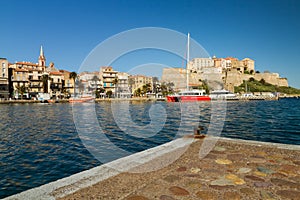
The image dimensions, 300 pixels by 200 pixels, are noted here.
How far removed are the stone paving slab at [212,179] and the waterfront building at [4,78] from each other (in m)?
87.4

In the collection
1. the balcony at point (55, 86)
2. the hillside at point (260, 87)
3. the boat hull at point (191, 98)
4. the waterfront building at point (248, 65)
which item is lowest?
the boat hull at point (191, 98)

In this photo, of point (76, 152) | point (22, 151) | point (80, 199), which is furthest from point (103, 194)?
point (22, 151)

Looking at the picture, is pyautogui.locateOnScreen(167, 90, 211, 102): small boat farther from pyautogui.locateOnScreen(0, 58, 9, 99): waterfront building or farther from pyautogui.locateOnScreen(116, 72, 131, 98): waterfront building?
pyautogui.locateOnScreen(0, 58, 9, 99): waterfront building

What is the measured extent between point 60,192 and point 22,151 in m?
7.27

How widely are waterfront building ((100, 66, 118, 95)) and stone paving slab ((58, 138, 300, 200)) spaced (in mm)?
91916

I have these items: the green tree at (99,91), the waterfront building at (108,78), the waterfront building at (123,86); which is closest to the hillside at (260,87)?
the waterfront building at (123,86)

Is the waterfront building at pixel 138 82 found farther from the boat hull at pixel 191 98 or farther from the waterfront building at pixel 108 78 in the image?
the boat hull at pixel 191 98

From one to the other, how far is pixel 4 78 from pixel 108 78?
39445mm

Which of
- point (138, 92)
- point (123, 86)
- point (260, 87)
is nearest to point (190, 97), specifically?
point (138, 92)

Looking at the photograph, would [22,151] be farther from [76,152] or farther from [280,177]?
[280,177]

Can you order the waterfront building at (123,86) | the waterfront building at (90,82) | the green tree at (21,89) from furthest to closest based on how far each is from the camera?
the waterfront building at (123,86) < the waterfront building at (90,82) < the green tree at (21,89)

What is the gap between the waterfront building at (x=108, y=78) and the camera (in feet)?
316

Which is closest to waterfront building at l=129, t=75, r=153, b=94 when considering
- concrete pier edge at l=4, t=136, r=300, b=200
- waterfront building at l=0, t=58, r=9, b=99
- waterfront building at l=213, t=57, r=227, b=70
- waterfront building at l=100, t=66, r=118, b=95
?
waterfront building at l=100, t=66, r=118, b=95

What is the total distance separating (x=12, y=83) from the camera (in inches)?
3157
